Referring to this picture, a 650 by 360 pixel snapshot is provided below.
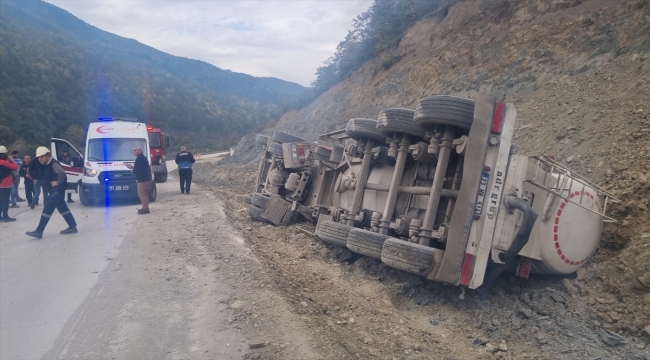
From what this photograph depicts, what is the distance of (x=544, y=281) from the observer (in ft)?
18.6

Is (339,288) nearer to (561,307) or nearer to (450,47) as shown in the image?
(561,307)

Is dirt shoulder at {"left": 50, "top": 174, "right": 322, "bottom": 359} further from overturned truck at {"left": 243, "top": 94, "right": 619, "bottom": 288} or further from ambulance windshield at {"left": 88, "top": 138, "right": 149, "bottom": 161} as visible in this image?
ambulance windshield at {"left": 88, "top": 138, "right": 149, "bottom": 161}

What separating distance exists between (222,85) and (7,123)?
83.5 metres

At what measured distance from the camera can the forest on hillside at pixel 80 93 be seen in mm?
40438

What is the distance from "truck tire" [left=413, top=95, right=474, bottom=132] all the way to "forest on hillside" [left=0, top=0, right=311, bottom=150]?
1226 inches

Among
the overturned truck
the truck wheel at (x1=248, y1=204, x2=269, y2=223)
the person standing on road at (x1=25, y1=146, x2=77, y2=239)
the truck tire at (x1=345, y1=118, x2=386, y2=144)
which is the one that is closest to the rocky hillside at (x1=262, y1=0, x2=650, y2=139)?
the truck tire at (x1=345, y1=118, x2=386, y2=144)

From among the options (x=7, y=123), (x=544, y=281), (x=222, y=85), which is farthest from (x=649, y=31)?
(x=222, y=85)

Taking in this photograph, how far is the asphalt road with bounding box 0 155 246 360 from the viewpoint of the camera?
476 centimetres

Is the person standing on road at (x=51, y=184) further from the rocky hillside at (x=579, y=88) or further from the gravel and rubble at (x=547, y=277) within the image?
the rocky hillside at (x=579, y=88)

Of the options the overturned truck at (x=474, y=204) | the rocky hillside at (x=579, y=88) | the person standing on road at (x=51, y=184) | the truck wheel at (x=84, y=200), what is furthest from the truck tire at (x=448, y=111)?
the truck wheel at (x=84, y=200)

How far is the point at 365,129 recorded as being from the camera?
23.7 feet

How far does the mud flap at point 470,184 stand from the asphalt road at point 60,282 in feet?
8.43

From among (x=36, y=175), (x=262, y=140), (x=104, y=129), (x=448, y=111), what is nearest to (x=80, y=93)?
(x=104, y=129)

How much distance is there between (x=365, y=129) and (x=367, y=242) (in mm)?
1843
